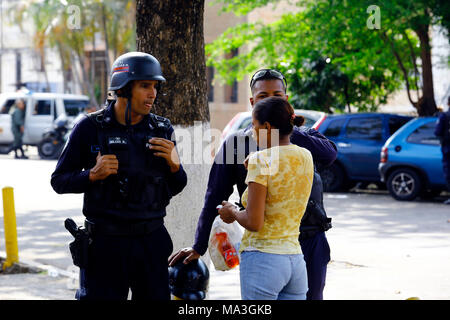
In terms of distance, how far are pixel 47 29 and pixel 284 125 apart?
4059 centimetres

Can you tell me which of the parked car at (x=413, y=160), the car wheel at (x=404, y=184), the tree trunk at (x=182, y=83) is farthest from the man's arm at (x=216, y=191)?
the car wheel at (x=404, y=184)

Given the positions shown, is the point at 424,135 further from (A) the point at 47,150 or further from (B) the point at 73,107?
(B) the point at 73,107

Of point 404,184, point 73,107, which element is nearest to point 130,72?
point 404,184

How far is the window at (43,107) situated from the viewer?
89.8 ft

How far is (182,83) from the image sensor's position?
21.0ft

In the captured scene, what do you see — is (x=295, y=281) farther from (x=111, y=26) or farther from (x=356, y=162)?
(x=111, y=26)

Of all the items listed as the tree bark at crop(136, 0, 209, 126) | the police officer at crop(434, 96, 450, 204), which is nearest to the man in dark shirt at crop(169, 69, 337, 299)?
the tree bark at crop(136, 0, 209, 126)

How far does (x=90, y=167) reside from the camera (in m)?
4.13

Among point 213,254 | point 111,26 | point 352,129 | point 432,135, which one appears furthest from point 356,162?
point 111,26

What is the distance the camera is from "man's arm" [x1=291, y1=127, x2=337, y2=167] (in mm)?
4387

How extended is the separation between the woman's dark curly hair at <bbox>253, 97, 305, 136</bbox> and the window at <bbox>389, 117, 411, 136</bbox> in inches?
520

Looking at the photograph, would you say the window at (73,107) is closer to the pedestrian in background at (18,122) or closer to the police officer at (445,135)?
the pedestrian in background at (18,122)

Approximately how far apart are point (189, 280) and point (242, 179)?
23.4 inches

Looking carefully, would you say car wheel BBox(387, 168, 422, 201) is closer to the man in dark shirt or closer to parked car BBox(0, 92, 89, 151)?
the man in dark shirt
